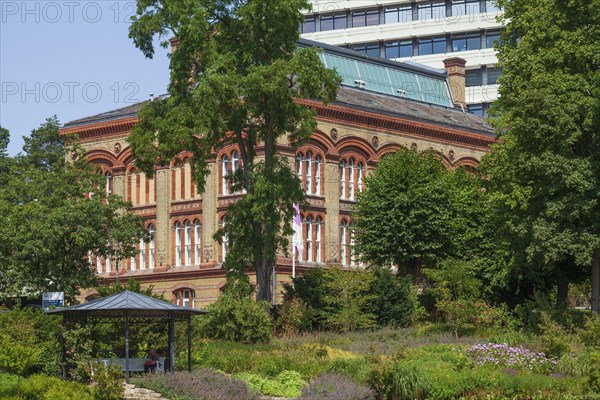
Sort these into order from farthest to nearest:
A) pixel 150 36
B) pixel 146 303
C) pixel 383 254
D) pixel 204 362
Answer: pixel 383 254
pixel 150 36
pixel 204 362
pixel 146 303

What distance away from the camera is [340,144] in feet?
233

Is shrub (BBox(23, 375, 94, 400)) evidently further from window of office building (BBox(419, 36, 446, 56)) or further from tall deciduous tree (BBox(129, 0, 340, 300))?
window of office building (BBox(419, 36, 446, 56))

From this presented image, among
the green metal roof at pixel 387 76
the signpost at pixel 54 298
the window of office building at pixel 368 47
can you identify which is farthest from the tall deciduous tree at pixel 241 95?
the window of office building at pixel 368 47

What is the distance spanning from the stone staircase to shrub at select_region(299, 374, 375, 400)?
13.0 feet

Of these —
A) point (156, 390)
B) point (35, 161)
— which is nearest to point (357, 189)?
point (35, 161)

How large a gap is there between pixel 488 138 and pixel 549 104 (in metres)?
31.1

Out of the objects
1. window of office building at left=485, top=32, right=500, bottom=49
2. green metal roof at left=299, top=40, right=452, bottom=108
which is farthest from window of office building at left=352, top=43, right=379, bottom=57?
green metal roof at left=299, top=40, right=452, bottom=108

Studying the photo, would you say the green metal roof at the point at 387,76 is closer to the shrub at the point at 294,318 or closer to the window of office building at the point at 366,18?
the shrub at the point at 294,318

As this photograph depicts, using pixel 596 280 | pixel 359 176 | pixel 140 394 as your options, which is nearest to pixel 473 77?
pixel 359 176

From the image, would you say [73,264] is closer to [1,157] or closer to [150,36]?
[150,36]

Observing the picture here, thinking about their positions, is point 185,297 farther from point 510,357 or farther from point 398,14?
point 398,14

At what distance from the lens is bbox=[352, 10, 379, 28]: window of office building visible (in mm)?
113125

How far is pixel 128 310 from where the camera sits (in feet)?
128

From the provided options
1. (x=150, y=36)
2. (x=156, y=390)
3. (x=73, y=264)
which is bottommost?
(x=156, y=390)
